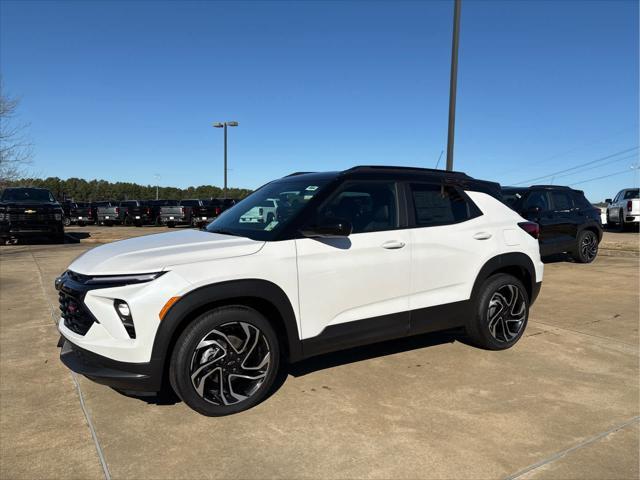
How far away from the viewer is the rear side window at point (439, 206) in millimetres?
4141

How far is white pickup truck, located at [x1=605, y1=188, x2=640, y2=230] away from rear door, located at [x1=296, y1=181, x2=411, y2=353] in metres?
20.6

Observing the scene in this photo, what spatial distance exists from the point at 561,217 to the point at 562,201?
46cm

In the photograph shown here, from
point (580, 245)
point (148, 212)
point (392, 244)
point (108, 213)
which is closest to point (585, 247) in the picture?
point (580, 245)

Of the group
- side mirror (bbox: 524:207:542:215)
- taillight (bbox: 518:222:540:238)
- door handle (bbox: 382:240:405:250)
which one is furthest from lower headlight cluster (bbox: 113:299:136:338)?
side mirror (bbox: 524:207:542:215)

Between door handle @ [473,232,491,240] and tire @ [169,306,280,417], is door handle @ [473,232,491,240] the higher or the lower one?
the higher one

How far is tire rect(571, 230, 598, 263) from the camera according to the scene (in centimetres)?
1028

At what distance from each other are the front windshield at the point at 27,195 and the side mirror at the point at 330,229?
15.0 metres

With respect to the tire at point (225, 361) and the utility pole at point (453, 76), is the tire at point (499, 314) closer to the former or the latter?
the tire at point (225, 361)

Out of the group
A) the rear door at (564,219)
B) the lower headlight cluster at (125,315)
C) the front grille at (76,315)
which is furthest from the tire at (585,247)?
the front grille at (76,315)

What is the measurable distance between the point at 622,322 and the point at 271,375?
4.54 meters

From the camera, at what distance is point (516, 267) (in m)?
4.78

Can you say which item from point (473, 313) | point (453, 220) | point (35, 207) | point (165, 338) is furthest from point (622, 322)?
point (35, 207)

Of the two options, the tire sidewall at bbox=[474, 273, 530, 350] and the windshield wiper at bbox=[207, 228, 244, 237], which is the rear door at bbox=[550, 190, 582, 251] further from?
the windshield wiper at bbox=[207, 228, 244, 237]

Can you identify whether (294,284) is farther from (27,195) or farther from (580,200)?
(27,195)
